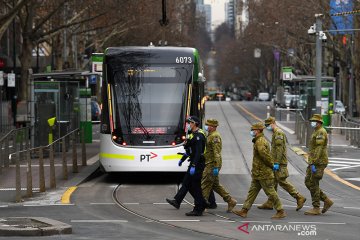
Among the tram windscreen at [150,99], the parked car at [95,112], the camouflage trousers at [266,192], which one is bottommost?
the parked car at [95,112]

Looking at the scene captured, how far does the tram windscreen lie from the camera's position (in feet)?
77.8

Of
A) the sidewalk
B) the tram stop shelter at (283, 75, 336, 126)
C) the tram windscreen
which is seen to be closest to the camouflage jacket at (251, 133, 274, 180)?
the sidewalk

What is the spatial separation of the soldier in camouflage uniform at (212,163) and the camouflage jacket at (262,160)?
0.73m

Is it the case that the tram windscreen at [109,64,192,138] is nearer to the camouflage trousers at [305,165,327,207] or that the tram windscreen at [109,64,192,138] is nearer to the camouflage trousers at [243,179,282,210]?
the camouflage trousers at [305,165,327,207]

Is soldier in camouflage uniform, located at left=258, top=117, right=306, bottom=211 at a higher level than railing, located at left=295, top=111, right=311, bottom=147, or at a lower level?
higher

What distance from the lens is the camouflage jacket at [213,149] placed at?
17.6 meters

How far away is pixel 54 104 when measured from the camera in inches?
1237

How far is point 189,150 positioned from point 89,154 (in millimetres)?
16615

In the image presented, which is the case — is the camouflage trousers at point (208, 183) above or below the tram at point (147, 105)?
below

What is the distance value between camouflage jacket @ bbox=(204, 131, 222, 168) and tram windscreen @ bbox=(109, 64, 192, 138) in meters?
5.97

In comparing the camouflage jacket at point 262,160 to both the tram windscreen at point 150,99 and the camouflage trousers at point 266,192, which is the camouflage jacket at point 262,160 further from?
the tram windscreen at point 150,99

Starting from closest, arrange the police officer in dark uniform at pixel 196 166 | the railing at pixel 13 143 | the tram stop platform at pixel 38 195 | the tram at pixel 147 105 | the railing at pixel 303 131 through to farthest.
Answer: the tram stop platform at pixel 38 195
the police officer in dark uniform at pixel 196 166
the tram at pixel 147 105
the railing at pixel 13 143
the railing at pixel 303 131

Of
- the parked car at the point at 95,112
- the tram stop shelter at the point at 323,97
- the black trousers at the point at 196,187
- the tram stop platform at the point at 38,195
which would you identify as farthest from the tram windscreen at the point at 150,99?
the parked car at the point at 95,112

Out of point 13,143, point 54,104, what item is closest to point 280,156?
point 13,143
